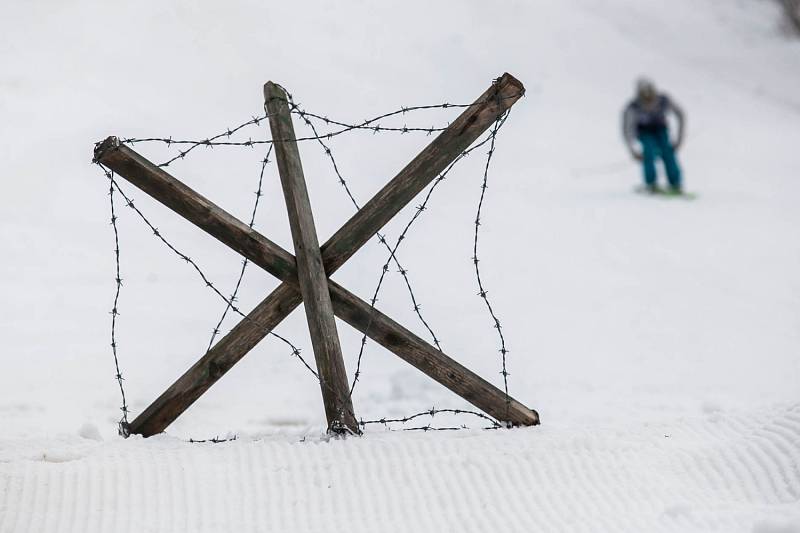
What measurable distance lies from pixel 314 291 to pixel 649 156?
30.1 feet

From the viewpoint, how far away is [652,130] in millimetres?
11961

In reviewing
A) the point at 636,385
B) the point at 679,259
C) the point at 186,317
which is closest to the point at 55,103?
the point at 186,317

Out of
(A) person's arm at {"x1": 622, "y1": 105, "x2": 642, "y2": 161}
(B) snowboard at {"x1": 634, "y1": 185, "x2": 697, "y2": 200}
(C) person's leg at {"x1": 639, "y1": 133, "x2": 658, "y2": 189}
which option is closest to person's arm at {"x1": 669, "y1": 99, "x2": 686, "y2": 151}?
(C) person's leg at {"x1": 639, "y1": 133, "x2": 658, "y2": 189}

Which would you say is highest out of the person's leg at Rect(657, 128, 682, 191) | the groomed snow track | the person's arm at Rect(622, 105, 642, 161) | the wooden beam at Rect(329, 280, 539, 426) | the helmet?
the helmet

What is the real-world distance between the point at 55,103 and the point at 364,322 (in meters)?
11.8

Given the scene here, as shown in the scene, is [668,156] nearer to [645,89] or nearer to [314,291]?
[645,89]

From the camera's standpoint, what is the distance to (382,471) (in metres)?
3.74

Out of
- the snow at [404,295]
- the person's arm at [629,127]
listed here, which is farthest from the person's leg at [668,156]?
the snow at [404,295]

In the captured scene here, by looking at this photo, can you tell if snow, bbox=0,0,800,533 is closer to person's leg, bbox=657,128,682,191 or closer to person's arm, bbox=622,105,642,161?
person's leg, bbox=657,128,682,191

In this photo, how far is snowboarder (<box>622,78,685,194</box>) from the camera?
11586 millimetres

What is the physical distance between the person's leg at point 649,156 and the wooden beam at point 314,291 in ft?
29.1

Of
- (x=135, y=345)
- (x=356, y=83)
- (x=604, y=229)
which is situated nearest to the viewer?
(x=135, y=345)

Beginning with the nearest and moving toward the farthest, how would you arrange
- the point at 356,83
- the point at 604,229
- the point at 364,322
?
the point at 364,322 < the point at 604,229 < the point at 356,83

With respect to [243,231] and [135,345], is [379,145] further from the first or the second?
[243,231]
